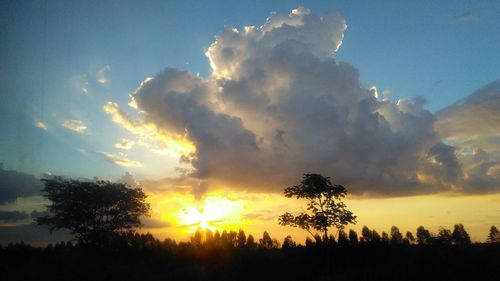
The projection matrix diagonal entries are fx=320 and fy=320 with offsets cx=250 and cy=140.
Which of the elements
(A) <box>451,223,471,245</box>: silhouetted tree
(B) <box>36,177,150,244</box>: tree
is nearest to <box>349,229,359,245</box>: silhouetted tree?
(B) <box>36,177,150,244</box>: tree

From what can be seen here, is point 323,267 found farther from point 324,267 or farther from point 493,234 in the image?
point 493,234

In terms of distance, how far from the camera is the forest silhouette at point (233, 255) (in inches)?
986

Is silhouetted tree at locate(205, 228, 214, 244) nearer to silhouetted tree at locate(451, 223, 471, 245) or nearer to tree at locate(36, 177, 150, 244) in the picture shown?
tree at locate(36, 177, 150, 244)

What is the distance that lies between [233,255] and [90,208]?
29.6m

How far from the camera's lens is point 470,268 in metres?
21.9

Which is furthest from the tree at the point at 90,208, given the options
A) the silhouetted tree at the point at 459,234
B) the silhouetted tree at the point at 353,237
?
the silhouetted tree at the point at 459,234

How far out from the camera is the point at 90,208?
179 ft

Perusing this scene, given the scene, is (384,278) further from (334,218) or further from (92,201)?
(92,201)

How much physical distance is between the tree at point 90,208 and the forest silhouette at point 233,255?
5.9 inches

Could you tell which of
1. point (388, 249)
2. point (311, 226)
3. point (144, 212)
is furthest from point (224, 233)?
point (388, 249)

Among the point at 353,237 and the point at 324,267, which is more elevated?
the point at 353,237

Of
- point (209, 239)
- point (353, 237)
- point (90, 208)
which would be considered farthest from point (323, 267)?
point (209, 239)

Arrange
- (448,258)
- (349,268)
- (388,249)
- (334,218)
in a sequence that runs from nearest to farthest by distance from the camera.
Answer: (448,258) < (349,268) < (388,249) < (334,218)

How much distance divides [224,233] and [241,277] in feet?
448
